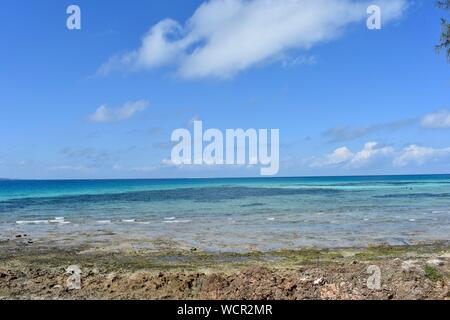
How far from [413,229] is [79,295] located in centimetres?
2230

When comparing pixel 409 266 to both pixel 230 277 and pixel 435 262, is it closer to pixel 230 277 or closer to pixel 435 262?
pixel 435 262

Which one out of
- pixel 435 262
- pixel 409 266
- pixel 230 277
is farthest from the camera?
pixel 435 262

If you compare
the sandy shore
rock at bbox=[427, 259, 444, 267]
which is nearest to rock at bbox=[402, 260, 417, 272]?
the sandy shore

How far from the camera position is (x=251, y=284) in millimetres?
12180

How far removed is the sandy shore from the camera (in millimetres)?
11328

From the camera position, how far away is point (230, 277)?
13.1 m

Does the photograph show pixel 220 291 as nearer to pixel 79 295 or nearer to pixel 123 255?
pixel 79 295

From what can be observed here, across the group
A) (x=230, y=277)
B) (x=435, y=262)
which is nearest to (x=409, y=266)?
(x=435, y=262)

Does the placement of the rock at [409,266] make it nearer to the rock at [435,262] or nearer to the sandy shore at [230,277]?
the sandy shore at [230,277]

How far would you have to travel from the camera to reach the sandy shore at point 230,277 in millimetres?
11328

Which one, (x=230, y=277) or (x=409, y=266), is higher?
(x=409, y=266)

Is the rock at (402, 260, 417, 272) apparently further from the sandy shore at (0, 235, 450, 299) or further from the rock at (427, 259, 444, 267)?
the rock at (427, 259, 444, 267)
